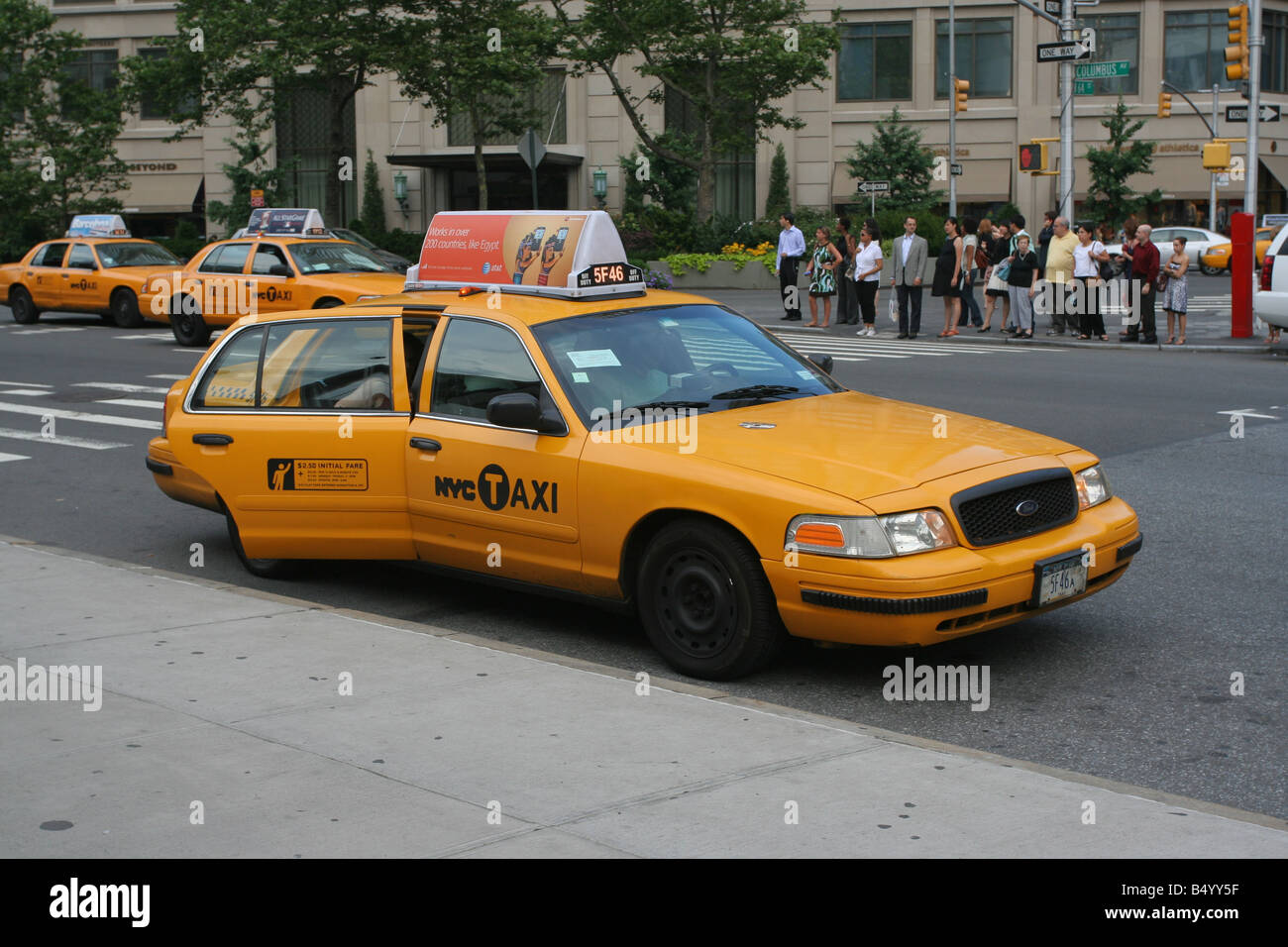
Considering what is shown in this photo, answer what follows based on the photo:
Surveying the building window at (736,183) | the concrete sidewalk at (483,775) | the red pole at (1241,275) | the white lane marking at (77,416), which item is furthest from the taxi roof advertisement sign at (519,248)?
the building window at (736,183)

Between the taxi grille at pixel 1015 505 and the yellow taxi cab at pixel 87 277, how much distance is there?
73.0 feet

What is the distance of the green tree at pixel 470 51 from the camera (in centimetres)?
3922

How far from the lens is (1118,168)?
48.8 meters

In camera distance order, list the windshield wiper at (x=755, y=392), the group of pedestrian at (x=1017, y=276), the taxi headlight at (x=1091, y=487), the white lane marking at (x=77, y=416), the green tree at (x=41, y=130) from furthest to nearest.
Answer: the green tree at (x=41, y=130) < the group of pedestrian at (x=1017, y=276) < the white lane marking at (x=77, y=416) < the windshield wiper at (x=755, y=392) < the taxi headlight at (x=1091, y=487)

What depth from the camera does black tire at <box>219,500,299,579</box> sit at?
8.14 m

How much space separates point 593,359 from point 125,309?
70.3 feet

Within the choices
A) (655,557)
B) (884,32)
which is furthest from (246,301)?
(884,32)

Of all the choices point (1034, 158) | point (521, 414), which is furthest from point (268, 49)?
point (521, 414)

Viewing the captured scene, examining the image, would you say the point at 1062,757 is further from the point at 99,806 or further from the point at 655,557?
the point at 99,806

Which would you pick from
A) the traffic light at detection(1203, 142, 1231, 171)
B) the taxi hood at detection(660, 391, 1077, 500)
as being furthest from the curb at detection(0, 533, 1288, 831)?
the traffic light at detection(1203, 142, 1231, 171)

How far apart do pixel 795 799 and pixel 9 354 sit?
66.8 ft

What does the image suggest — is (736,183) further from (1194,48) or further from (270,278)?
(270,278)

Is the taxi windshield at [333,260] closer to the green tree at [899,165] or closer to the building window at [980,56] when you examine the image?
the green tree at [899,165]

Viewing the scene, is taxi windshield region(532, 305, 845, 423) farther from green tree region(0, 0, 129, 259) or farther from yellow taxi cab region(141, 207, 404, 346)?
green tree region(0, 0, 129, 259)
